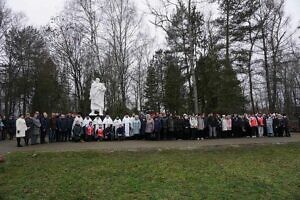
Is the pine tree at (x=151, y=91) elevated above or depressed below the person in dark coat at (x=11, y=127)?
above

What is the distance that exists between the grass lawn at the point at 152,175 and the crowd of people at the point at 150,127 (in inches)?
192

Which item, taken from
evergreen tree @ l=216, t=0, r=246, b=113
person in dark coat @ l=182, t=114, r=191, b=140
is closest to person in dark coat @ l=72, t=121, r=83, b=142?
person in dark coat @ l=182, t=114, r=191, b=140

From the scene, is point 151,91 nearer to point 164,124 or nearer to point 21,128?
point 164,124

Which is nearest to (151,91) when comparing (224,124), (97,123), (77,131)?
(224,124)

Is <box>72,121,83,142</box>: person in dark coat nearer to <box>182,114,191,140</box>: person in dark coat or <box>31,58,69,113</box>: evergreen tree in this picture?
<box>182,114,191,140</box>: person in dark coat

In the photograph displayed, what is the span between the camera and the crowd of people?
21.6 meters

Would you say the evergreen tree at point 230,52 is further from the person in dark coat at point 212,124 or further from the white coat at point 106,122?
the white coat at point 106,122

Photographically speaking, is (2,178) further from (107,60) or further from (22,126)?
(107,60)

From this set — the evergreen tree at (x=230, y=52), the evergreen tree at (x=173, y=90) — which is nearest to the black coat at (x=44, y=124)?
the evergreen tree at (x=230, y=52)

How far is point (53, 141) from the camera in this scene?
22094mm

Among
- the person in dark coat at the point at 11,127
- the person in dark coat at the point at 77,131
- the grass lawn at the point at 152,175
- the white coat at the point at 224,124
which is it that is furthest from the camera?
the person in dark coat at the point at 11,127

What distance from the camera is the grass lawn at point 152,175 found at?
12805 millimetres

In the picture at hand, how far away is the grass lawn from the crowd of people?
16.0ft

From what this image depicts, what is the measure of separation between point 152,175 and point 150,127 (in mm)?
7995
